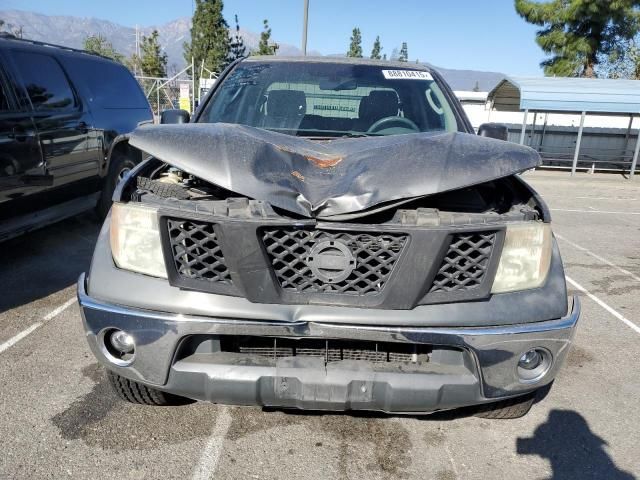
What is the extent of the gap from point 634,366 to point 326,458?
2334 mm

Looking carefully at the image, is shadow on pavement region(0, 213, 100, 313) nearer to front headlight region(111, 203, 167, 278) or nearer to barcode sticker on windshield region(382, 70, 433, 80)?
front headlight region(111, 203, 167, 278)

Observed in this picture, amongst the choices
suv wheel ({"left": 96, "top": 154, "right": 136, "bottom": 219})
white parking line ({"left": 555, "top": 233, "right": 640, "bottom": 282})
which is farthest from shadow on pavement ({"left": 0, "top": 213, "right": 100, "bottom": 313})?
white parking line ({"left": 555, "top": 233, "right": 640, "bottom": 282})

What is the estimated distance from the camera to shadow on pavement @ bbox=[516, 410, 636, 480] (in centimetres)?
235

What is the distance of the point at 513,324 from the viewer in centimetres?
203

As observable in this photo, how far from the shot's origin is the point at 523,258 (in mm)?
2104

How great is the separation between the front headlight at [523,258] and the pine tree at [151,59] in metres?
38.5

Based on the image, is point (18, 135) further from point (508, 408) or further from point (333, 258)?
point (508, 408)

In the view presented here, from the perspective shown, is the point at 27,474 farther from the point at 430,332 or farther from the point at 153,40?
the point at 153,40

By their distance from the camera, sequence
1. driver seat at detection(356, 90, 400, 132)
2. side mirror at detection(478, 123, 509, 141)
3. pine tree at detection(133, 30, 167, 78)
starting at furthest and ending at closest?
1. pine tree at detection(133, 30, 167, 78)
2. driver seat at detection(356, 90, 400, 132)
3. side mirror at detection(478, 123, 509, 141)

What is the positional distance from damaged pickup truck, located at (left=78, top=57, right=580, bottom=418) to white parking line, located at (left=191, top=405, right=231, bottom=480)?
42 cm

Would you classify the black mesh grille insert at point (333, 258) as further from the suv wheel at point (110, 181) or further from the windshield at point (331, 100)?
the suv wheel at point (110, 181)

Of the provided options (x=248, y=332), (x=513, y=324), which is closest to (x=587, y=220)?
(x=513, y=324)

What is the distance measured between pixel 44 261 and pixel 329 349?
409 centimetres

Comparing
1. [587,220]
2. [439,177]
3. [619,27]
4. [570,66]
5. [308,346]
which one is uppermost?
[619,27]
